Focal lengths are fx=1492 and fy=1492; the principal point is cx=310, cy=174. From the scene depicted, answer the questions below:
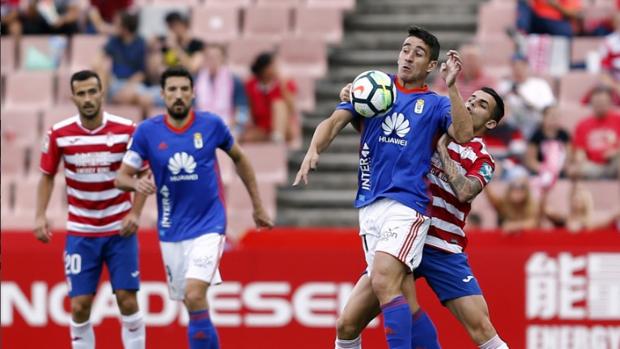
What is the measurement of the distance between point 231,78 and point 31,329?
4.07m

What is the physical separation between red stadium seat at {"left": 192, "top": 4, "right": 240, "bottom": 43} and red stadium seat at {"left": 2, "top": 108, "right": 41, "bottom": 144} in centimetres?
225

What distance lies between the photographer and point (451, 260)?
33.2 feet

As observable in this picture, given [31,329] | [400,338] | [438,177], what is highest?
[438,177]

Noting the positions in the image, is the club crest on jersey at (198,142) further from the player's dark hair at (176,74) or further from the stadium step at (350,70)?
the stadium step at (350,70)

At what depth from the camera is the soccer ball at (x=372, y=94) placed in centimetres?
962

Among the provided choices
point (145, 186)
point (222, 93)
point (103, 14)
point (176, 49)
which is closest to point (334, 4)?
point (176, 49)

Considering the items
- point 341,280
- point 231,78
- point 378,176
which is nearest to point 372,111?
point 378,176

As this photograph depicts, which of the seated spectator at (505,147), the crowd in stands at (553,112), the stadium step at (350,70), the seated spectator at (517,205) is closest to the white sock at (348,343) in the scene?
the crowd in stands at (553,112)

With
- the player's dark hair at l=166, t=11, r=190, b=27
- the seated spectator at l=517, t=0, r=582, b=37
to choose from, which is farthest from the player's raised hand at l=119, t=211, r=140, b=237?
the seated spectator at l=517, t=0, r=582, b=37

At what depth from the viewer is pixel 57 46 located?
1848 cm

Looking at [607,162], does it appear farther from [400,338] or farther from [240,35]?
[400,338]

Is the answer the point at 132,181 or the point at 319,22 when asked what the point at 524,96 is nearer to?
the point at 319,22

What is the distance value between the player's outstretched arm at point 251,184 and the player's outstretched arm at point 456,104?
2303 millimetres

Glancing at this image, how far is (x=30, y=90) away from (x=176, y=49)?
77.6 inches
